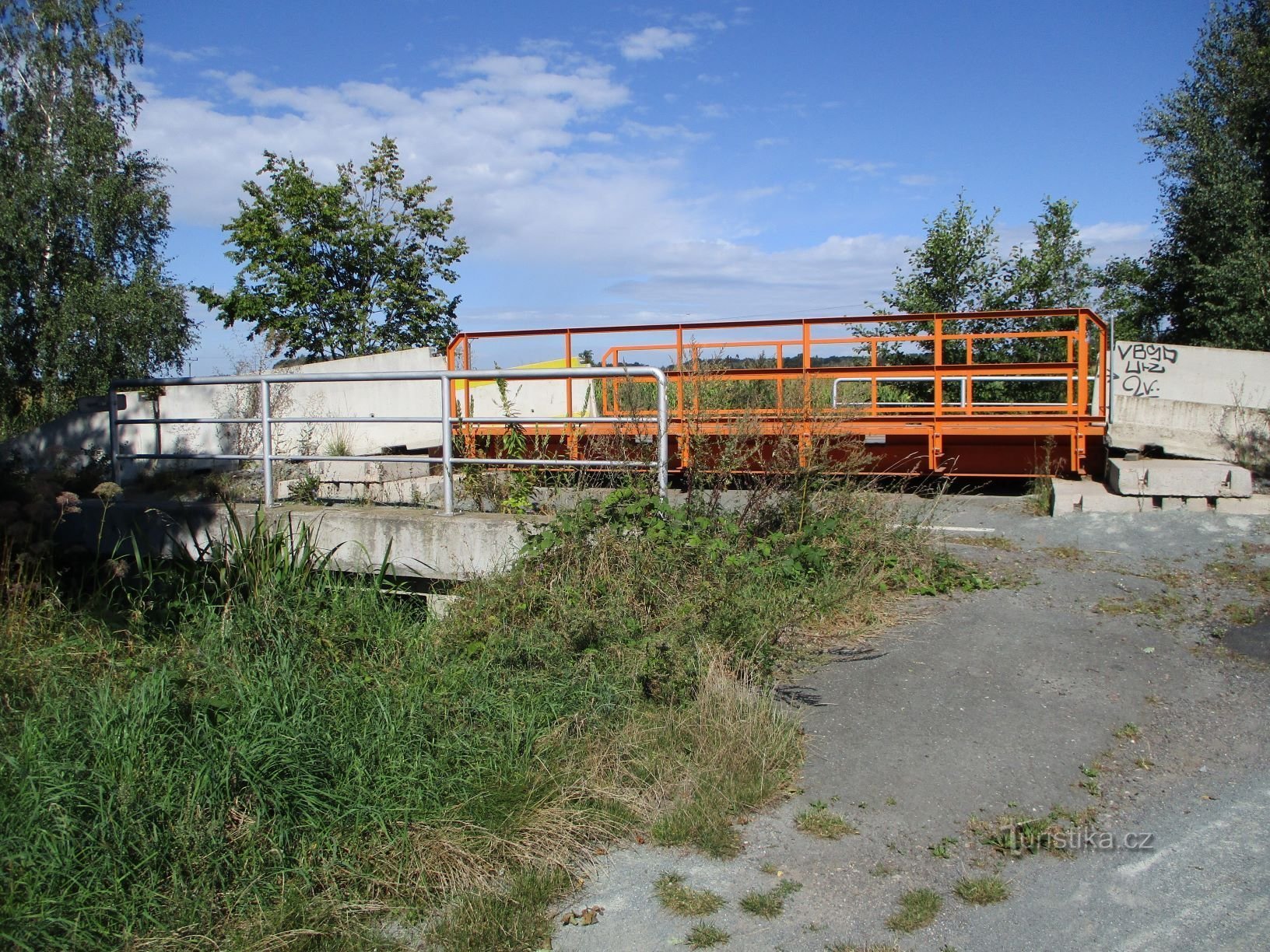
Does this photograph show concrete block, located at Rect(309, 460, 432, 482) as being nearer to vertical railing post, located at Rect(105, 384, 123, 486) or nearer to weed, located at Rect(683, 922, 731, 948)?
vertical railing post, located at Rect(105, 384, 123, 486)

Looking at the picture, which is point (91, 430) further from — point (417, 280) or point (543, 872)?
point (543, 872)

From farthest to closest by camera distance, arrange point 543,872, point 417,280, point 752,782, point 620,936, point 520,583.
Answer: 1. point 417,280
2. point 520,583
3. point 752,782
4. point 543,872
5. point 620,936

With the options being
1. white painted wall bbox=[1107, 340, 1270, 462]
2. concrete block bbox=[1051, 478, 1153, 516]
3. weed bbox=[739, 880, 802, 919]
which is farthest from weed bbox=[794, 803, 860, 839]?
white painted wall bbox=[1107, 340, 1270, 462]

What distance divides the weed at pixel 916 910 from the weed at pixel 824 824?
0.48 metres

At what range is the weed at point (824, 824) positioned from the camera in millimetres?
4004

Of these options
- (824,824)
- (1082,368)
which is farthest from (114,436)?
(1082,368)

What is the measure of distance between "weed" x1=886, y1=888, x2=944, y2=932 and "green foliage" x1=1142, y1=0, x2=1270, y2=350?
19464mm

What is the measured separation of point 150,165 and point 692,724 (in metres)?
22.5

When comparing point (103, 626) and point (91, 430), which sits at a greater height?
point (91, 430)

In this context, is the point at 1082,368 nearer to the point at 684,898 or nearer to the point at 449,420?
the point at 449,420

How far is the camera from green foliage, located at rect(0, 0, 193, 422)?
65.4 feet

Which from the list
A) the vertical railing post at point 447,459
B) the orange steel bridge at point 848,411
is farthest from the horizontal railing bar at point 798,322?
the vertical railing post at point 447,459

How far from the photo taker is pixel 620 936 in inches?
135

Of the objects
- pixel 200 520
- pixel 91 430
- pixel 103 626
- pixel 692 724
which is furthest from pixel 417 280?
pixel 692 724
